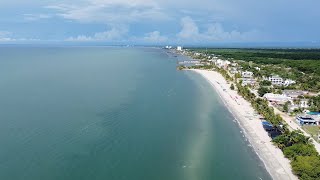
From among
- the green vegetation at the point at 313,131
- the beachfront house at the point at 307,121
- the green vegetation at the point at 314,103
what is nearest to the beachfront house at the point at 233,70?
the green vegetation at the point at 314,103

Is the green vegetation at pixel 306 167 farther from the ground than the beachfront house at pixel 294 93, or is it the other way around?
the beachfront house at pixel 294 93

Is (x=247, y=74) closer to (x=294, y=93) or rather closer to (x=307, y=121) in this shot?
(x=294, y=93)

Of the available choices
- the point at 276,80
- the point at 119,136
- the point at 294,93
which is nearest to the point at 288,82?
the point at 276,80

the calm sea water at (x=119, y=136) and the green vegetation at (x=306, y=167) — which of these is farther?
the calm sea water at (x=119, y=136)

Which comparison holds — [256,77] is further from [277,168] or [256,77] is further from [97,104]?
[277,168]

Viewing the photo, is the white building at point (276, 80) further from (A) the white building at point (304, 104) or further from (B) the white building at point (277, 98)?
(A) the white building at point (304, 104)

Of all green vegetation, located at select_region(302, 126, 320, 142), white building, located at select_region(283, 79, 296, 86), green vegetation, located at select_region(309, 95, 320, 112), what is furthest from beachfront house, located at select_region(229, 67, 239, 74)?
green vegetation, located at select_region(302, 126, 320, 142)

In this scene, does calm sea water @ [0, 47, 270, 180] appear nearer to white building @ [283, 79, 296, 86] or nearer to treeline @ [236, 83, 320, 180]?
treeline @ [236, 83, 320, 180]
